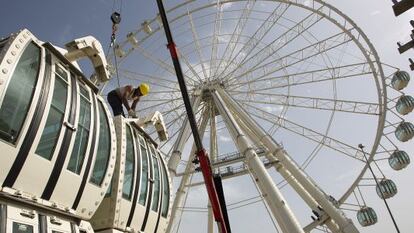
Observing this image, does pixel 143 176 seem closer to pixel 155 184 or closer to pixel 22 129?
pixel 155 184

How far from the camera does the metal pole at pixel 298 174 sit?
18953 mm

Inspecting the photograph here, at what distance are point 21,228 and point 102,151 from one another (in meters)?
2.26

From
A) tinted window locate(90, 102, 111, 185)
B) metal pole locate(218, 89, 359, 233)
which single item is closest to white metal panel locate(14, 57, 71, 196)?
tinted window locate(90, 102, 111, 185)

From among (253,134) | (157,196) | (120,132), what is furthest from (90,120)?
(253,134)

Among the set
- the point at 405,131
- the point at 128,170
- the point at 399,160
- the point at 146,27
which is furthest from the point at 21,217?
the point at 399,160

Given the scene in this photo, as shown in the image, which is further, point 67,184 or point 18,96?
point 67,184

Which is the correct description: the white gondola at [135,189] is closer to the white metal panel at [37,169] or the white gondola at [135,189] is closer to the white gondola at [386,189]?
the white metal panel at [37,169]

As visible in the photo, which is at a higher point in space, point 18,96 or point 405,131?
point 405,131

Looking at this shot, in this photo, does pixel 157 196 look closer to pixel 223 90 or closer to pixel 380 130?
pixel 223 90

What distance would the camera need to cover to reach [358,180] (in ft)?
79.0

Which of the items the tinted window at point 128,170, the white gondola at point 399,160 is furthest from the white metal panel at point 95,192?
the white gondola at point 399,160

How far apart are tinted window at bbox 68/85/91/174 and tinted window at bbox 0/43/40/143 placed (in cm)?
107

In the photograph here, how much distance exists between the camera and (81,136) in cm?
571

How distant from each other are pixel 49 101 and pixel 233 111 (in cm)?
1911
